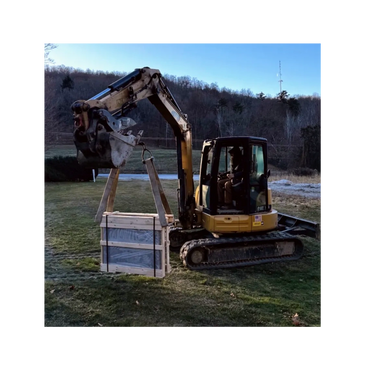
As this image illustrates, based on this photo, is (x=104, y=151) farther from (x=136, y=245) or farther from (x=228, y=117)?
(x=228, y=117)

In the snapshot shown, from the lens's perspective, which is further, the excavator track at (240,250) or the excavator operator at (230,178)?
the excavator operator at (230,178)

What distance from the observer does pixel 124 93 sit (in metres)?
4.70

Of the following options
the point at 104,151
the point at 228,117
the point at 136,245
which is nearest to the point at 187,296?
the point at 136,245

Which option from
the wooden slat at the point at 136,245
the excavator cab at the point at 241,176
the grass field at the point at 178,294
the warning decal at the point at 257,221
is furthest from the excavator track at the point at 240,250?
the wooden slat at the point at 136,245

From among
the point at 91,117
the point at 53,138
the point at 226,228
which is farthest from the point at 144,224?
the point at 53,138

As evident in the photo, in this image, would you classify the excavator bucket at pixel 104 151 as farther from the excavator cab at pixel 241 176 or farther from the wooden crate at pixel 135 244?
the excavator cab at pixel 241 176

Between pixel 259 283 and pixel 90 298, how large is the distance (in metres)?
2.84

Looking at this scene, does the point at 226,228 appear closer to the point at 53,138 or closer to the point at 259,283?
the point at 259,283

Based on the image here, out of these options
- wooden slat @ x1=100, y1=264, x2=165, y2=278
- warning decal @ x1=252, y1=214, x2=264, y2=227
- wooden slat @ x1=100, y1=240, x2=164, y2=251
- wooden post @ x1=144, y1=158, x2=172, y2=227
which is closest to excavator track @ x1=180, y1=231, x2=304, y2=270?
warning decal @ x1=252, y1=214, x2=264, y2=227

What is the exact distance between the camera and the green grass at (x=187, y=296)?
13.6 feet

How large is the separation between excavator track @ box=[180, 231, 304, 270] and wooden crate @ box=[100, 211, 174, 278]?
1.60 m

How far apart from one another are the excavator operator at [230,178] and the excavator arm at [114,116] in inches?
56.7

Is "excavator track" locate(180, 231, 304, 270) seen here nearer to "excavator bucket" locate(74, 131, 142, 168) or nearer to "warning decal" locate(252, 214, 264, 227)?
"warning decal" locate(252, 214, 264, 227)

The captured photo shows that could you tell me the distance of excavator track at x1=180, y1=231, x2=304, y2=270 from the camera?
6094 mm
